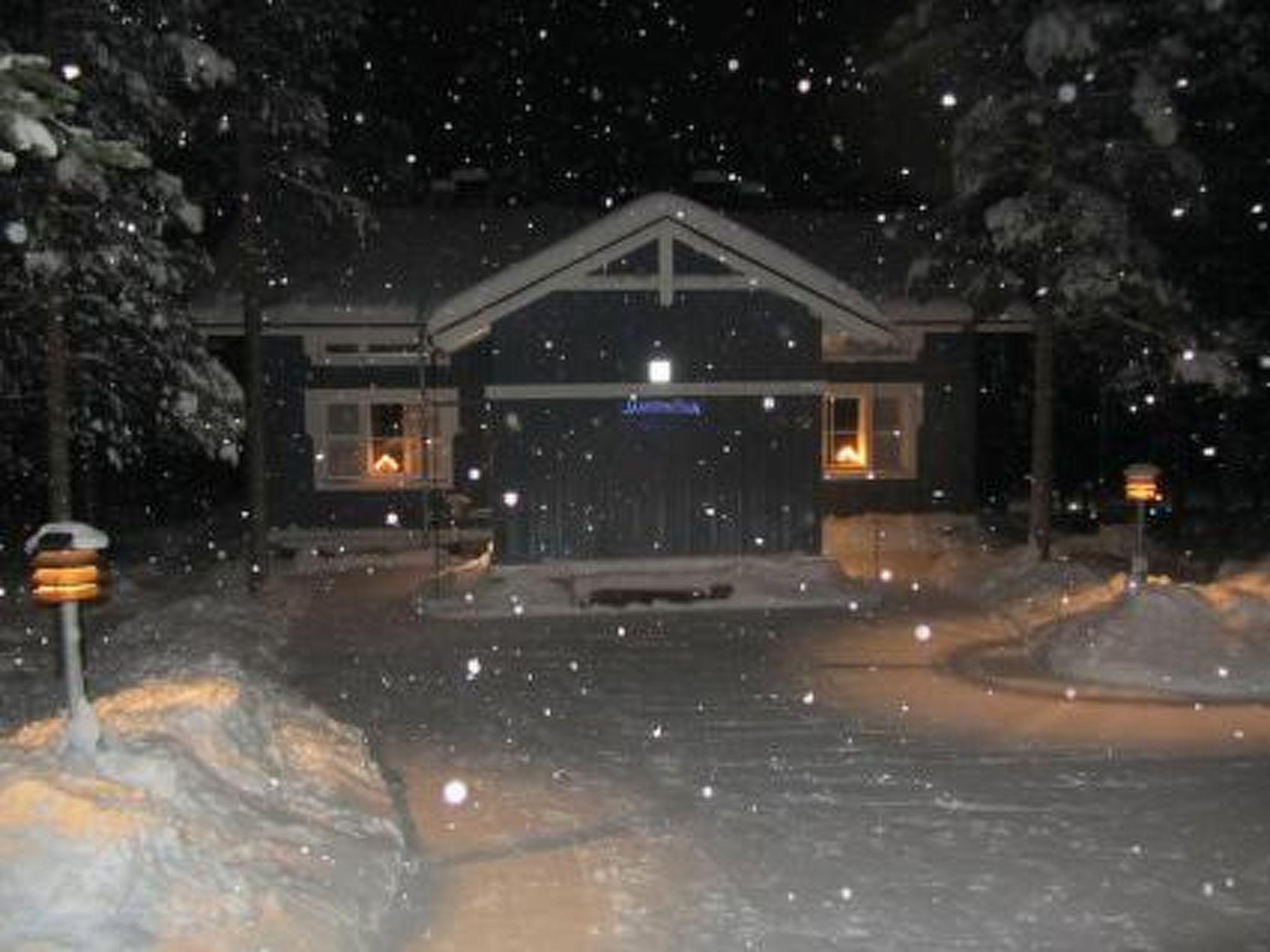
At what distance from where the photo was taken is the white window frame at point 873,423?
25.9 metres

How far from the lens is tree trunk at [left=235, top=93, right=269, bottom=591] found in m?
19.9

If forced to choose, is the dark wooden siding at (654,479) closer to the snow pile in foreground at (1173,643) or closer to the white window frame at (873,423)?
the white window frame at (873,423)

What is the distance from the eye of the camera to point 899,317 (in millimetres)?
25266

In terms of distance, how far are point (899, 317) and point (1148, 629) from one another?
12.4 m

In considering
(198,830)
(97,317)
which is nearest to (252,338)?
(97,317)

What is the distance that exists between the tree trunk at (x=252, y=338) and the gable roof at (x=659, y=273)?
2.95 meters

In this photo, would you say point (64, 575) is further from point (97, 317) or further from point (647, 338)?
point (647, 338)

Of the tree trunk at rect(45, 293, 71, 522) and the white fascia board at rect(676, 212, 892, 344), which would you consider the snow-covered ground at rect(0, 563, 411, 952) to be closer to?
the tree trunk at rect(45, 293, 71, 522)

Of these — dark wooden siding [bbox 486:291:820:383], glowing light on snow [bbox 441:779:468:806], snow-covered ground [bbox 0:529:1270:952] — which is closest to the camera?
snow-covered ground [bbox 0:529:1270:952]

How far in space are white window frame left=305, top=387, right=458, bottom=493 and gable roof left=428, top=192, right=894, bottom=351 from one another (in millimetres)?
5274

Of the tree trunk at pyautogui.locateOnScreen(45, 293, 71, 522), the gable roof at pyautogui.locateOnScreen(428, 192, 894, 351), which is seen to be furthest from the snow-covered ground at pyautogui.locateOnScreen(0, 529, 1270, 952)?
the gable roof at pyautogui.locateOnScreen(428, 192, 894, 351)

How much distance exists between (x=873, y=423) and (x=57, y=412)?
15.7 meters

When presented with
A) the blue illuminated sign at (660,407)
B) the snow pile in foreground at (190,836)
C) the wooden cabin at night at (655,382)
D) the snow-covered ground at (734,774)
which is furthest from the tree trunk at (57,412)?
the blue illuminated sign at (660,407)

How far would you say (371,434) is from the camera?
2514 centimetres
